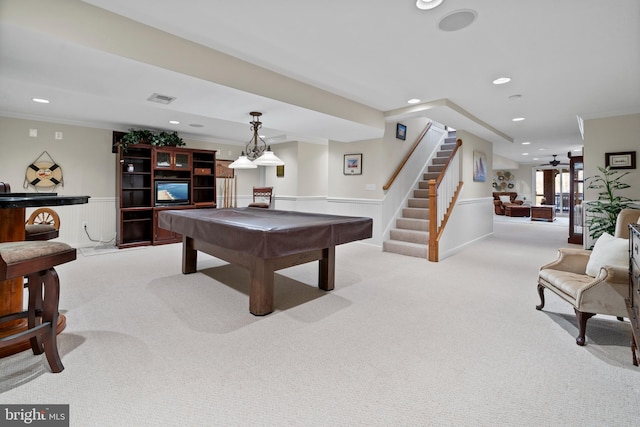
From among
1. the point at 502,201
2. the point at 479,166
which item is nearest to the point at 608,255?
the point at 479,166

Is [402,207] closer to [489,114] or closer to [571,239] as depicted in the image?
[489,114]

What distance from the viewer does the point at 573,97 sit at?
165 inches

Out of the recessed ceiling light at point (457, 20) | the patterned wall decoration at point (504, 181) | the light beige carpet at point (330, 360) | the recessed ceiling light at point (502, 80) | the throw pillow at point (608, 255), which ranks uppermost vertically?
the recessed ceiling light at point (502, 80)

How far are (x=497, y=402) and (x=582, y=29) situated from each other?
2.89m

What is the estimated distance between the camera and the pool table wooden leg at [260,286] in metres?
2.64

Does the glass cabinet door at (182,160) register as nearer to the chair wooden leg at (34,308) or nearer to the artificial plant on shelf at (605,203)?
the chair wooden leg at (34,308)

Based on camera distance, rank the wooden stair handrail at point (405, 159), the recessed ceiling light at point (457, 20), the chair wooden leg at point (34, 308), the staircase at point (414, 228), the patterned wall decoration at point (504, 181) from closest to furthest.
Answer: the chair wooden leg at point (34, 308) → the recessed ceiling light at point (457, 20) → the staircase at point (414, 228) → the wooden stair handrail at point (405, 159) → the patterned wall decoration at point (504, 181)

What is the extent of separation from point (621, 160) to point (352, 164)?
14.0 feet

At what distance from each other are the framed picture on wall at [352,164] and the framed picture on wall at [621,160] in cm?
400

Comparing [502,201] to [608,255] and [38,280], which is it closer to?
[608,255]

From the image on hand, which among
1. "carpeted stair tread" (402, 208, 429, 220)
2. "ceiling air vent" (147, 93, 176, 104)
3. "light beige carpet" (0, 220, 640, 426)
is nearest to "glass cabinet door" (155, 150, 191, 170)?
"ceiling air vent" (147, 93, 176, 104)

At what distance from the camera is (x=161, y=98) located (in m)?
3.38

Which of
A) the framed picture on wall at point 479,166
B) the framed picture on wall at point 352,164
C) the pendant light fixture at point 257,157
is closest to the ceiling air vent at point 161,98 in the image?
the pendant light fixture at point 257,157

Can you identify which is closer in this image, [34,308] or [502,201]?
[34,308]
